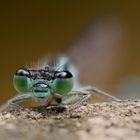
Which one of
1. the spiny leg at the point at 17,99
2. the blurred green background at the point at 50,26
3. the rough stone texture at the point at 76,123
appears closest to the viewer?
the rough stone texture at the point at 76,123

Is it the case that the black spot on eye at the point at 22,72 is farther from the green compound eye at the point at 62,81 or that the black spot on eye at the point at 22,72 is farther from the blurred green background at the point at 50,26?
the blurred green background at the point at 50,26

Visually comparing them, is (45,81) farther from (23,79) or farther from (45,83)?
(23,79)

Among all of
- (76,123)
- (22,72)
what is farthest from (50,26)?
(76,123)

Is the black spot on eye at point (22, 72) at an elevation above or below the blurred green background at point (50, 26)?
below

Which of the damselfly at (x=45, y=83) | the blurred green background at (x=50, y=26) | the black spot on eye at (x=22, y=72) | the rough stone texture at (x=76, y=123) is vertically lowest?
the rough stone texture at (x=76, y=123)

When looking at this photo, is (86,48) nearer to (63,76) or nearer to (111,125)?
(63,76)

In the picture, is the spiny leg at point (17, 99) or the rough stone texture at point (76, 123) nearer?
the rough stone texture at point (76, 123)

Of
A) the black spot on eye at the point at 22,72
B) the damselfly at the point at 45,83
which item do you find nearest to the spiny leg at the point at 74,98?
the damselfly at the point at 45,83

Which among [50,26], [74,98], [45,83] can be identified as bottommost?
[74,98]
